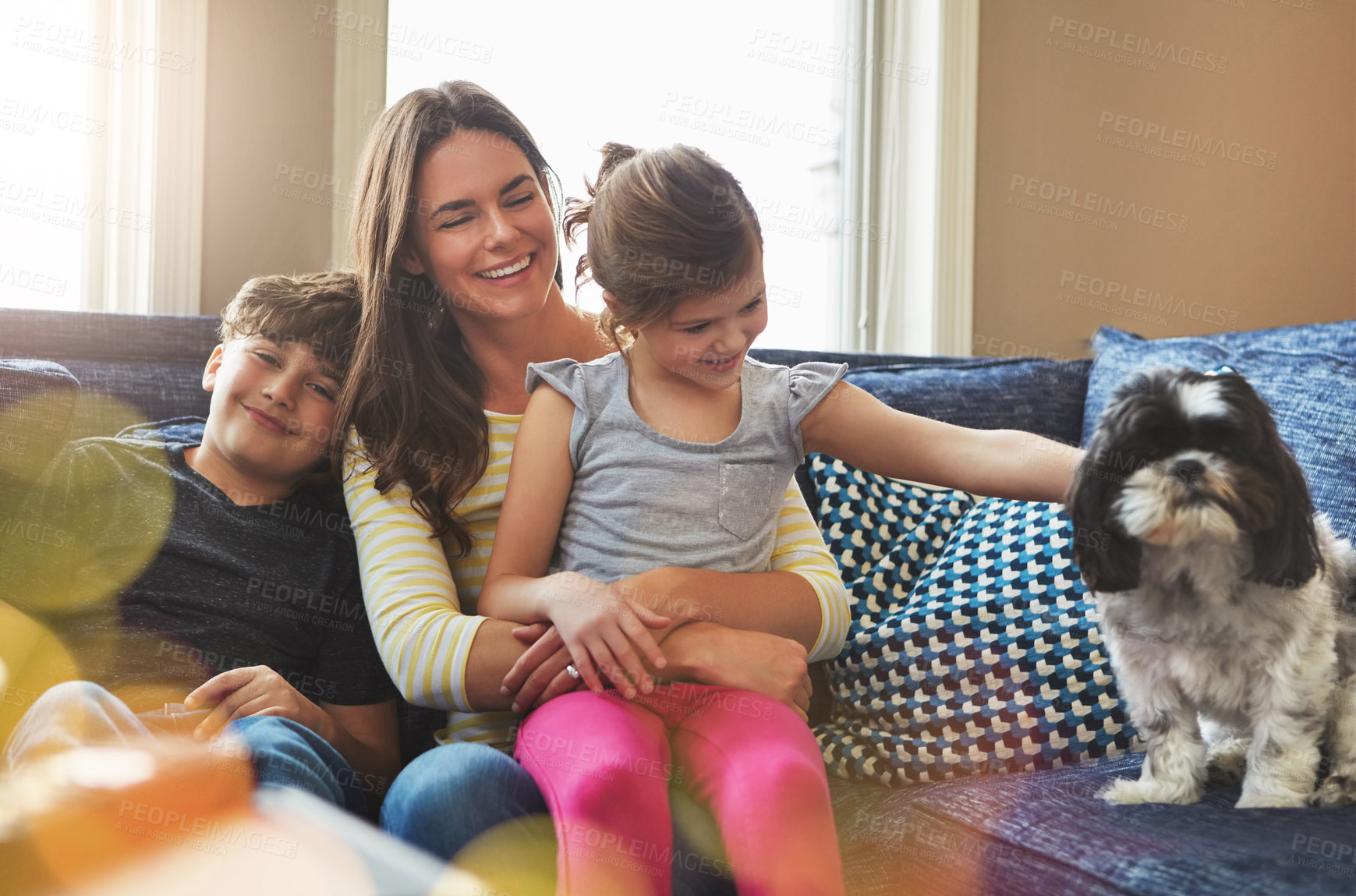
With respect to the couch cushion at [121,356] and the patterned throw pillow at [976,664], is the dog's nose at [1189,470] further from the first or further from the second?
the couch cushion at [121,356]

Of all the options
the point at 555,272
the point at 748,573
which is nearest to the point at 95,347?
the point at 555,272

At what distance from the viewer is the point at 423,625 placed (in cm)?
118

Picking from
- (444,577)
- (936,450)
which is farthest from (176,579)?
(936,450)

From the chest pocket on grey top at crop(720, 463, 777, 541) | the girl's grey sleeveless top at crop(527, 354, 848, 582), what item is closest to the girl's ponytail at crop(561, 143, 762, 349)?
the girl's grey sleeveless top at crop(527, 354, 848, 582)

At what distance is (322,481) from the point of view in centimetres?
141

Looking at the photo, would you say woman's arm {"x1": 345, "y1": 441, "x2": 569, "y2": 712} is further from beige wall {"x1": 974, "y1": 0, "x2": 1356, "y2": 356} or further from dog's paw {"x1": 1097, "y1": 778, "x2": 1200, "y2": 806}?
beige wall {"x1": 974, "y1": 0, "x2": 1356, "y2": 356}

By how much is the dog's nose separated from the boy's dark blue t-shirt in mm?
993

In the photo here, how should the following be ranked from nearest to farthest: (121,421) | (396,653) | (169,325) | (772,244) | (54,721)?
(54,721), (396,653), (121,421), (169,325), (772,244)

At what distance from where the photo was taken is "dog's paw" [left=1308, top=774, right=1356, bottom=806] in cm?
105

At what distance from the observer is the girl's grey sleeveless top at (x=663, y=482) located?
1266 millimetres

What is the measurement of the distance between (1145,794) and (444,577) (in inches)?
33.4

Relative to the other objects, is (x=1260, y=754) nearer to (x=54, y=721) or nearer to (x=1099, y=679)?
(x=1099, y=679)

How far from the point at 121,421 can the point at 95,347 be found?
149 mm

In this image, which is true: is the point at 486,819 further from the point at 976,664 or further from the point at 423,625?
the point at 976,664
